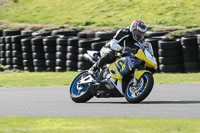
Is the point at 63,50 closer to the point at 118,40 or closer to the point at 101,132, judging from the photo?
the point at 118,40

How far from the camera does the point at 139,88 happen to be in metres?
8.58

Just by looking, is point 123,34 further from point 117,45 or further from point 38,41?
point 38,41

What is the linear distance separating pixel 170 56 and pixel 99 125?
27.9ft

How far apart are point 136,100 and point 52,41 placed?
9441mm

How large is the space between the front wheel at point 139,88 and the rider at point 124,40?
58 cm

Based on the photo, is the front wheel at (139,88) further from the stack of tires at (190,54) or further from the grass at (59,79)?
the stack of tires at (190,54)

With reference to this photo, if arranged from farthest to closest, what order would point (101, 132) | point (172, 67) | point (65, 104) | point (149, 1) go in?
point (149, 1)
point (172, 67)
point (65, 104)
point (101, 132)

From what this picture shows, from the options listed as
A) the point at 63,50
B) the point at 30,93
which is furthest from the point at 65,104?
the point at 63,50

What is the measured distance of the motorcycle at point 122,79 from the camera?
8531 millimetres

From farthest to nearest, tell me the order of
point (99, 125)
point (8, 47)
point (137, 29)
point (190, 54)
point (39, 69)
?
point (8, 47) < point (39, 69) < point (190, 54) < point (137, 29) < point (99, 125)

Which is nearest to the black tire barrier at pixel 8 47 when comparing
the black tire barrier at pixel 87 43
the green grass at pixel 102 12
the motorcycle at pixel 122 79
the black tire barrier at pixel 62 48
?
the black tire barrier at pixel 62 48

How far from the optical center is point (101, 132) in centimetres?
611

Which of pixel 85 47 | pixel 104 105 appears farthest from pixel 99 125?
pixel 85 47

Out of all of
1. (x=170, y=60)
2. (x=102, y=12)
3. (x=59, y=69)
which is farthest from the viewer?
(x=102, y=12)
